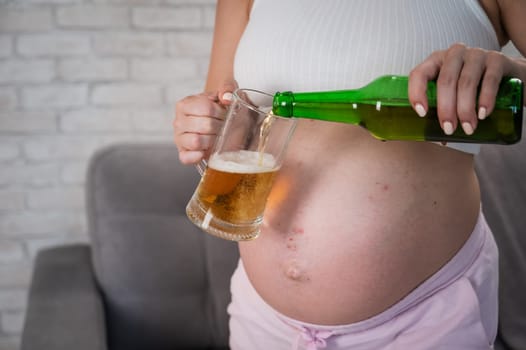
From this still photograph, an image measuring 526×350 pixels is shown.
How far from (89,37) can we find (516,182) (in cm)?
138

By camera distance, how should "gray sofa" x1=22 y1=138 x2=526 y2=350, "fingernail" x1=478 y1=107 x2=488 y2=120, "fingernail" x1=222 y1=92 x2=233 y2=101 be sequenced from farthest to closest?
1. "gray sofa" x1=22 y1=138 x2=526 y2=350
2. "fingernail" x1=222 y1=92 x2=233 y2=101
3. "fingernail" x1=478 y1=107 x2=488 y2=120

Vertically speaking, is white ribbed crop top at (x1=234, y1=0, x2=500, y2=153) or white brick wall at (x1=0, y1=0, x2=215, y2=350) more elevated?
white ribbed crop top at (x1=234, y1=0, x2=500, y2=153)

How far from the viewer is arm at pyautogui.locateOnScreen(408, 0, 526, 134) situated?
0.56 m

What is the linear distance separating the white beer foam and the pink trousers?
0.32 metres

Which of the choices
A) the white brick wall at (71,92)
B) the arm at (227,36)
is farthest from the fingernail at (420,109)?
the white brick wall at (71,92)

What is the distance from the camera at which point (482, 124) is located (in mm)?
624

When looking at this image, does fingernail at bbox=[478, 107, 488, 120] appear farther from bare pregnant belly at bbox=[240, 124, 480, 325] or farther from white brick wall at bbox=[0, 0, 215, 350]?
white brick wall at bbox=[0, 0, 215, 350]

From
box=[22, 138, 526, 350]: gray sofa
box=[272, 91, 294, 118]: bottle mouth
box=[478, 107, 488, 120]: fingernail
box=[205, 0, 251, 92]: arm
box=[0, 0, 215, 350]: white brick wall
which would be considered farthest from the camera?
box=[0, 0, 215, 350]: white brick wall

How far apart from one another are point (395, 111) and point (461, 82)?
0.11 meters

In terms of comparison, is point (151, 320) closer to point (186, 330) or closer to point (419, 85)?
point (186, 330)

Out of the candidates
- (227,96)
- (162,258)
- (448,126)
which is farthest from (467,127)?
(162,258)

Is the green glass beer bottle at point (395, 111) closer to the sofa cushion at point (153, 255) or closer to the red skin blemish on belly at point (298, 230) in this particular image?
the red skin blemish on belly at point (298, 230)

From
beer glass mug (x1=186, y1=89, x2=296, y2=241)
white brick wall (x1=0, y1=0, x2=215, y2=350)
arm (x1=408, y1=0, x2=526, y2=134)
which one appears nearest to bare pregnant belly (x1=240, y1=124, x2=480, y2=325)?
beer glass mug (x1=186, y1=89, x2=296, y2=241)

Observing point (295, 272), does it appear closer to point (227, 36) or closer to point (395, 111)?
point (395, 111)
